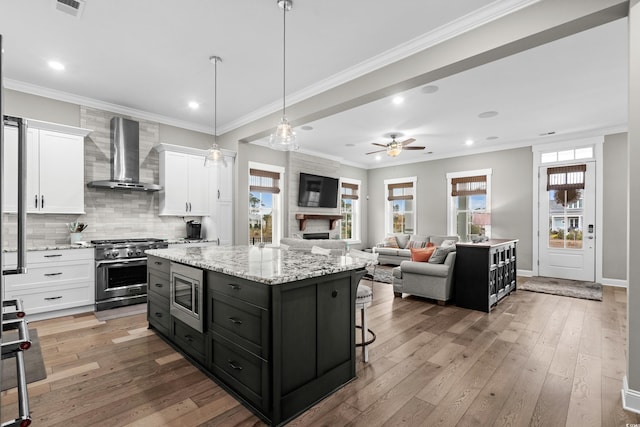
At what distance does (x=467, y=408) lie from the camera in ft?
7.07

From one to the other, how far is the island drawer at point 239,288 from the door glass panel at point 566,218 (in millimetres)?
6921

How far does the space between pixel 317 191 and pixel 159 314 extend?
5221mm

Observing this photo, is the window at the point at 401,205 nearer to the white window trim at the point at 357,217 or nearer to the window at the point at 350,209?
the white window trim at the point at 357,217

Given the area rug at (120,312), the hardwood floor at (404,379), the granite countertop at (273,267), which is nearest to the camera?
the granite countertop at (273,267)

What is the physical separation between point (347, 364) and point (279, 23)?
9.79 ft

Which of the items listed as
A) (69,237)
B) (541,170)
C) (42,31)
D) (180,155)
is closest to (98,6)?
(42,31)

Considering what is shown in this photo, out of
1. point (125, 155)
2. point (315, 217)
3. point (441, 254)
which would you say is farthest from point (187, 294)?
point (315, 217)

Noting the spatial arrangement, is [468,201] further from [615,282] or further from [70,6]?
[70,6]

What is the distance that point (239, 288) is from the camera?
211 cm

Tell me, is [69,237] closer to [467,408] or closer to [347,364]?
[347,364]

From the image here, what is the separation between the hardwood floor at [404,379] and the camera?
205 cm

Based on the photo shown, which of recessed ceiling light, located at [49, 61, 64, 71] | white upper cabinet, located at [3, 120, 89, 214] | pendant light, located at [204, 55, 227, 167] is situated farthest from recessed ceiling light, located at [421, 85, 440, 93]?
white upper cabinet, located at [3, 120, 89, 214]

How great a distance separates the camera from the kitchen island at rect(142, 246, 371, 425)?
1933mm

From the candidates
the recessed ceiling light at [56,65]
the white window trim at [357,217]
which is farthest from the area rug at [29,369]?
the white window trim at [357,217]
